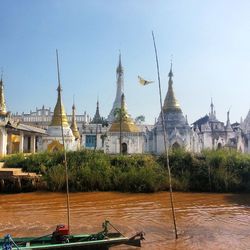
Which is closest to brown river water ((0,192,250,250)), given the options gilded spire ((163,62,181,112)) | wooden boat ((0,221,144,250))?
wooden boat ((0,221,144,250))

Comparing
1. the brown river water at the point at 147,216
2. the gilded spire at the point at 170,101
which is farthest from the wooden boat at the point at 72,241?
the gilded spire at the point at 170,101

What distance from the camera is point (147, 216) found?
15.4 metres

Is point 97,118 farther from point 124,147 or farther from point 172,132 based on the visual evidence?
point 172,132

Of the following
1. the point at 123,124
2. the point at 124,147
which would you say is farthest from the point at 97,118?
the point at 124,147

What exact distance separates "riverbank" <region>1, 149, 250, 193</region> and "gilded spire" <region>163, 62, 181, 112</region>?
37.8ft

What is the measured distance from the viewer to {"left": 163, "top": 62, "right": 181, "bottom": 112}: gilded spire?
36497 mm

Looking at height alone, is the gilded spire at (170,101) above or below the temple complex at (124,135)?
above

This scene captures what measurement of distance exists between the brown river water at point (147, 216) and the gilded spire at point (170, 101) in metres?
15.6

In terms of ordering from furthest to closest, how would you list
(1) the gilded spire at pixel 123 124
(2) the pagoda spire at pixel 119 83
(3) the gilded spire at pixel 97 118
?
(3) the gilded spire at pixel 97 118, (2) the pagoda spire at pixel 119 83, (1) the gilded spire at pixel 123 124

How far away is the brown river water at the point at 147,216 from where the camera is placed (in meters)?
11.9

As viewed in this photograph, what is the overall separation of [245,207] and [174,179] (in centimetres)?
601

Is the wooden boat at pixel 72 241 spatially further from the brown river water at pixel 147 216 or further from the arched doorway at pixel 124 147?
the arched doorway at pixel 124 147

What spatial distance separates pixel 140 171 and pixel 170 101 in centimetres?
1548

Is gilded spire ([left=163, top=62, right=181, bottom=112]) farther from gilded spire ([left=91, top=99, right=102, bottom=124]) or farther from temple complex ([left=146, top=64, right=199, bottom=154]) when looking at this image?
gilded spire ([left=91, top=99, right=102, bottom=124])
